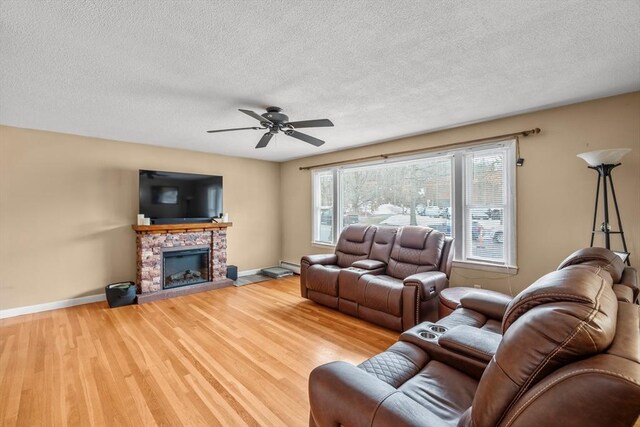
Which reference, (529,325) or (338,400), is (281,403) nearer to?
(338,400)

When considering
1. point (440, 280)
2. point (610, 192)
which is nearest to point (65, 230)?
point (440, 280)

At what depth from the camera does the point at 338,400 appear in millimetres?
1136

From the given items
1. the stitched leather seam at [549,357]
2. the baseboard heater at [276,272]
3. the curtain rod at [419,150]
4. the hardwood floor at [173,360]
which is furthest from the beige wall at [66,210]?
the stitched leather seam at [549,357]

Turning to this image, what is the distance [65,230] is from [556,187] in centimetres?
631

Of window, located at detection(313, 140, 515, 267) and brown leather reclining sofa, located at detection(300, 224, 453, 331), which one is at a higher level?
window, located at detection(313, 140, 515, 267)

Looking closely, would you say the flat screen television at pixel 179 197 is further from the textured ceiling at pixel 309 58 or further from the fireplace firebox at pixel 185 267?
the textured ceiling at pixel 309 58

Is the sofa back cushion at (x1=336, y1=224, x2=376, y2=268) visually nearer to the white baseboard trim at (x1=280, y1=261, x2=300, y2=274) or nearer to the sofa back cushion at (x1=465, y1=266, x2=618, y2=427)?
the white baseboard trim at (x1=280, y1=261, x2=300, y2=274)

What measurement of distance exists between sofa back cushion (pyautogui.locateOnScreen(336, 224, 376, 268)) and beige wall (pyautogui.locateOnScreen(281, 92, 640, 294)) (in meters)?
→ 1.38

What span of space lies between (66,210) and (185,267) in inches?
73.2

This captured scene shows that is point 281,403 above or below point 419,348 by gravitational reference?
below

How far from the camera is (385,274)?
12.8 ft

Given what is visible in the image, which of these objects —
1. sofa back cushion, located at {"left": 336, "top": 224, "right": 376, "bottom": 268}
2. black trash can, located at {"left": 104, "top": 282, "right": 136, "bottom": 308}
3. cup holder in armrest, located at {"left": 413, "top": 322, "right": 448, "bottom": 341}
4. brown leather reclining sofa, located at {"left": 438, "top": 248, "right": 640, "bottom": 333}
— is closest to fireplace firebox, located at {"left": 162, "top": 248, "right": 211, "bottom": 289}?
black trash can, located at {"left": 104, "top": 282, "right": 136, "bottom": 308}

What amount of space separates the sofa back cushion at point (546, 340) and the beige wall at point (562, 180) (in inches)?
103

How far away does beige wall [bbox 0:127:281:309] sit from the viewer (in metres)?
3.67
